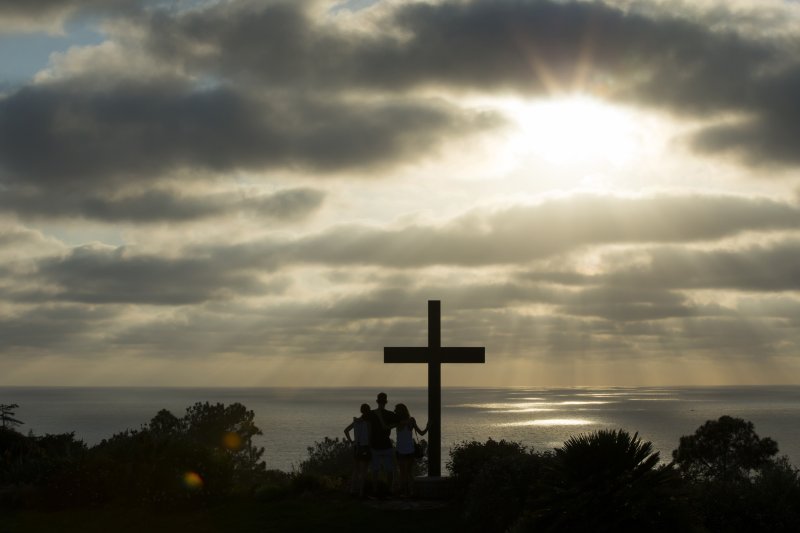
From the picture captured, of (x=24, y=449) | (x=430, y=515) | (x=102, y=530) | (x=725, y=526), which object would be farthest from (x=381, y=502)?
(x=24, y=449)

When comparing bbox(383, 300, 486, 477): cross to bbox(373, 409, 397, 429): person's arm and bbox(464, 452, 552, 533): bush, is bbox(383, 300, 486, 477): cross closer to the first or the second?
bbox(373, 409, 397, 429): person's arm

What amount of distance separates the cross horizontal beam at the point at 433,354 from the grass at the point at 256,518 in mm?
3994

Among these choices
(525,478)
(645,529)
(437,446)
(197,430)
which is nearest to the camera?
(645,529)

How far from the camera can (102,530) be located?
18719 millimetres

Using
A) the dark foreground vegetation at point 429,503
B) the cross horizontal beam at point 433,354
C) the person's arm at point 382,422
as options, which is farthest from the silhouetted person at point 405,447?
the cross horizontal beam at point 433,354

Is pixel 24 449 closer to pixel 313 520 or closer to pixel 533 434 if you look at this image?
pixel 313 520

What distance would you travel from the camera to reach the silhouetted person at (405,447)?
2059 cm

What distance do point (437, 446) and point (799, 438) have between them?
187 meters

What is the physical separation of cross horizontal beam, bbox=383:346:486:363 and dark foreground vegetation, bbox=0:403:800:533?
2529mm

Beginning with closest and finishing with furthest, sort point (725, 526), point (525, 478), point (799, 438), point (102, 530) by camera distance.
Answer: point (725, 526) → point (525, 478) → point (102, 530) → point (799, 438)

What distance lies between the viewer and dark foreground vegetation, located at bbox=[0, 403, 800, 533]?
1430 cm

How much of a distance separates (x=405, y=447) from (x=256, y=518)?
3.84m

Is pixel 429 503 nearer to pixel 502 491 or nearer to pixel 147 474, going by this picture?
pixel 502 491

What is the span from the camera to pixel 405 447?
20.9 metres
